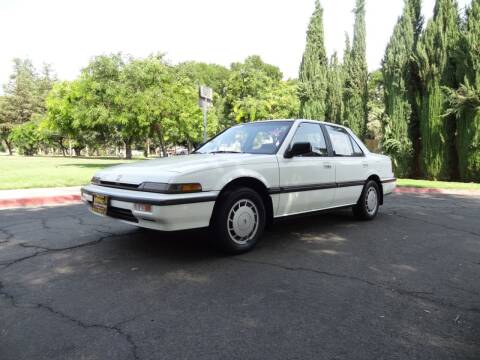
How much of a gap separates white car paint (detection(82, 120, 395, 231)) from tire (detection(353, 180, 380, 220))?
8.3 inches

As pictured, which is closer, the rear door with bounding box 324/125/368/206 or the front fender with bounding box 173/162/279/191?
the front fender with bounding box 173/162/279/191

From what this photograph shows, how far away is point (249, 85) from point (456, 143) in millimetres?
22095

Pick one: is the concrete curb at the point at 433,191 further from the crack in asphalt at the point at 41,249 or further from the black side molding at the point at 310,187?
the crack in asphalt at the point at 41,249

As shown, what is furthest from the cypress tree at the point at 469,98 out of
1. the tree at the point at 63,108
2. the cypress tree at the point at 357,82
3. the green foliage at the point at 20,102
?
the green foliage at the point at 20,102

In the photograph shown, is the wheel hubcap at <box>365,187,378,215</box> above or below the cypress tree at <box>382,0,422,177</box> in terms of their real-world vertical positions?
below

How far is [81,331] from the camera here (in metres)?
2.32

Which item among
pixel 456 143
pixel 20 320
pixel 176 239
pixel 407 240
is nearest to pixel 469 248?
pixel 407 240

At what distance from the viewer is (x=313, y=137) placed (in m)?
5.02

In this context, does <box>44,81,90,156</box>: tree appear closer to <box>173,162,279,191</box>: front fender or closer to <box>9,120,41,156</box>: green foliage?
<box>173,162,279,191</box>: front fender

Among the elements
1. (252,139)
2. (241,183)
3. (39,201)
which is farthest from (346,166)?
(39,201)

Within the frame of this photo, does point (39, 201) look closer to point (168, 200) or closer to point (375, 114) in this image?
point (168, 200)

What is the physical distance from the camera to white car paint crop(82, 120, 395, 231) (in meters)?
3.42

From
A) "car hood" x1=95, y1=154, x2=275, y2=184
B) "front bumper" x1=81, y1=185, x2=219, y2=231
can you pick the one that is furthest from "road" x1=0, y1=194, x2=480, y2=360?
"car hood" x1=95, y1=154, x2=275, y2=184

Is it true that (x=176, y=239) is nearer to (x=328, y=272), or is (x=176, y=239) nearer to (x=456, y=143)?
(x=328, y=272)
